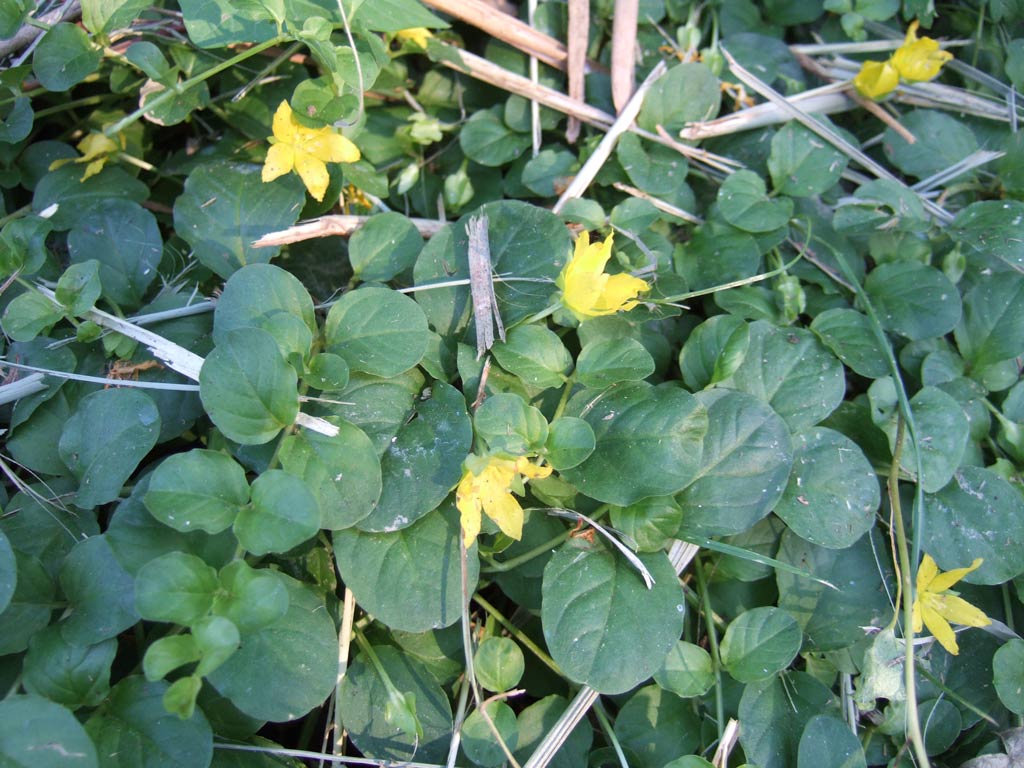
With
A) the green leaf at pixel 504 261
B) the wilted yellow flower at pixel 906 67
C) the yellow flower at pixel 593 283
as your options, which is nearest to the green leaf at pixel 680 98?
the wilted yellow flower at pixel 906 67

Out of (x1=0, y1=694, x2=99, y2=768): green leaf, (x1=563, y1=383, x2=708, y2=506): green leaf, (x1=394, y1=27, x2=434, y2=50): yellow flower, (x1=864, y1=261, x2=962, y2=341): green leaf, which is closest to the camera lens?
(x1=0, y1=694, x2=99, y2=768): green leaf

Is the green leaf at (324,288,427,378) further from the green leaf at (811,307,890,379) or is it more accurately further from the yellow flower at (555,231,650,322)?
the green leaf at (811,307,890,379)

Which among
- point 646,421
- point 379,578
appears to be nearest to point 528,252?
point 646,421

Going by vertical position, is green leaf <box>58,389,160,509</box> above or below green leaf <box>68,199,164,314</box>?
below

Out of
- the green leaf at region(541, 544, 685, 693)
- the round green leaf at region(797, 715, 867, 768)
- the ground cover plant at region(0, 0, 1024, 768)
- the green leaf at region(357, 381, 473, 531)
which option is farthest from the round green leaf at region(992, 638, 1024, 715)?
the green leaf at region(357, 381, 473, 531)

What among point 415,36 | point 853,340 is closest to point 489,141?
point 415,36

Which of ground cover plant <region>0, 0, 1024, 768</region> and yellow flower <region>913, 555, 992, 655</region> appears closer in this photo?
ground cover plant <region>0, 0, 1024, 768</region>

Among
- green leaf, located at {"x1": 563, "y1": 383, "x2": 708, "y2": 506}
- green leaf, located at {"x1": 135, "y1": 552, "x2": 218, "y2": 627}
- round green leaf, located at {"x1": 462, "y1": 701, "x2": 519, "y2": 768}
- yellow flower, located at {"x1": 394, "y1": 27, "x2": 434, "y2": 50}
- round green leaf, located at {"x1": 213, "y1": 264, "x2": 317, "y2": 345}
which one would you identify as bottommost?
round green leaf, located at {"x1": 462, "y1": 701, "x2": 519, "y2": 768}

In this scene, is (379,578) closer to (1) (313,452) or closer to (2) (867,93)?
(1) (313,452)
